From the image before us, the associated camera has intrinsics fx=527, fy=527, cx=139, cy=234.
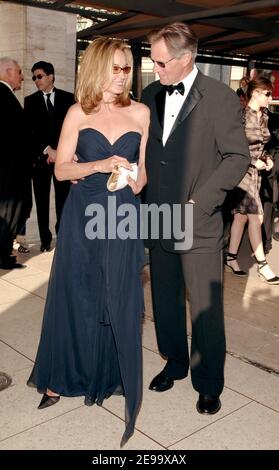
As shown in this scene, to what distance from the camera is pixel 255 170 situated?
573 cm

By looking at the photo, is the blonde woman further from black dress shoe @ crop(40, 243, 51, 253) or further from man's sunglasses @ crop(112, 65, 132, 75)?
man's sunglasses @ crop(112, 65, 132, 75)

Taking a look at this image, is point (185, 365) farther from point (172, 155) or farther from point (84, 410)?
point (172, 155)

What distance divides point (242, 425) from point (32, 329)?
1.99 m

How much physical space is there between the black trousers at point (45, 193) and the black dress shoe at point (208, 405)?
13.0ft

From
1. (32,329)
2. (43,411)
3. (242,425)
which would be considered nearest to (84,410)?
(43,411)

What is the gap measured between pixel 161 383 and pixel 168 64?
1.97 meters

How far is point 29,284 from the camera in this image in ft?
18.1

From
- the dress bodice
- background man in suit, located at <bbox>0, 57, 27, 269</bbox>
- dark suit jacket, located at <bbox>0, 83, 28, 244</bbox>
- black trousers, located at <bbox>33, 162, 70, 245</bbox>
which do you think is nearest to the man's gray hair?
background man in suit, located at <bbox>0, 57, 27, 269</bbox>

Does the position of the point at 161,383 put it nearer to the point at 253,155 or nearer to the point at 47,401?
the point at 47,401

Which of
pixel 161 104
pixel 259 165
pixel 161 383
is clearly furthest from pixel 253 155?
pixel 161 383

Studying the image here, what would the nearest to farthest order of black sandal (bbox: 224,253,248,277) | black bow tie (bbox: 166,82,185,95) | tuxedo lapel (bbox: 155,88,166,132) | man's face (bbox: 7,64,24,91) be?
black bow tie (bbox: 166,82,185,95)
tuxedo lapel (bbox: 155,88,166,132)
man's face (bbox: 7,64,24,91)
black sandal (bbox: 224,253,248,277)

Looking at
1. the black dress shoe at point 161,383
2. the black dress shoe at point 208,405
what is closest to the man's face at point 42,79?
the black dress shoe at point 161,383

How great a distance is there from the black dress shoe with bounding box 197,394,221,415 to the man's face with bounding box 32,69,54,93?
454cm

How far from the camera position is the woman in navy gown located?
2.75 m
